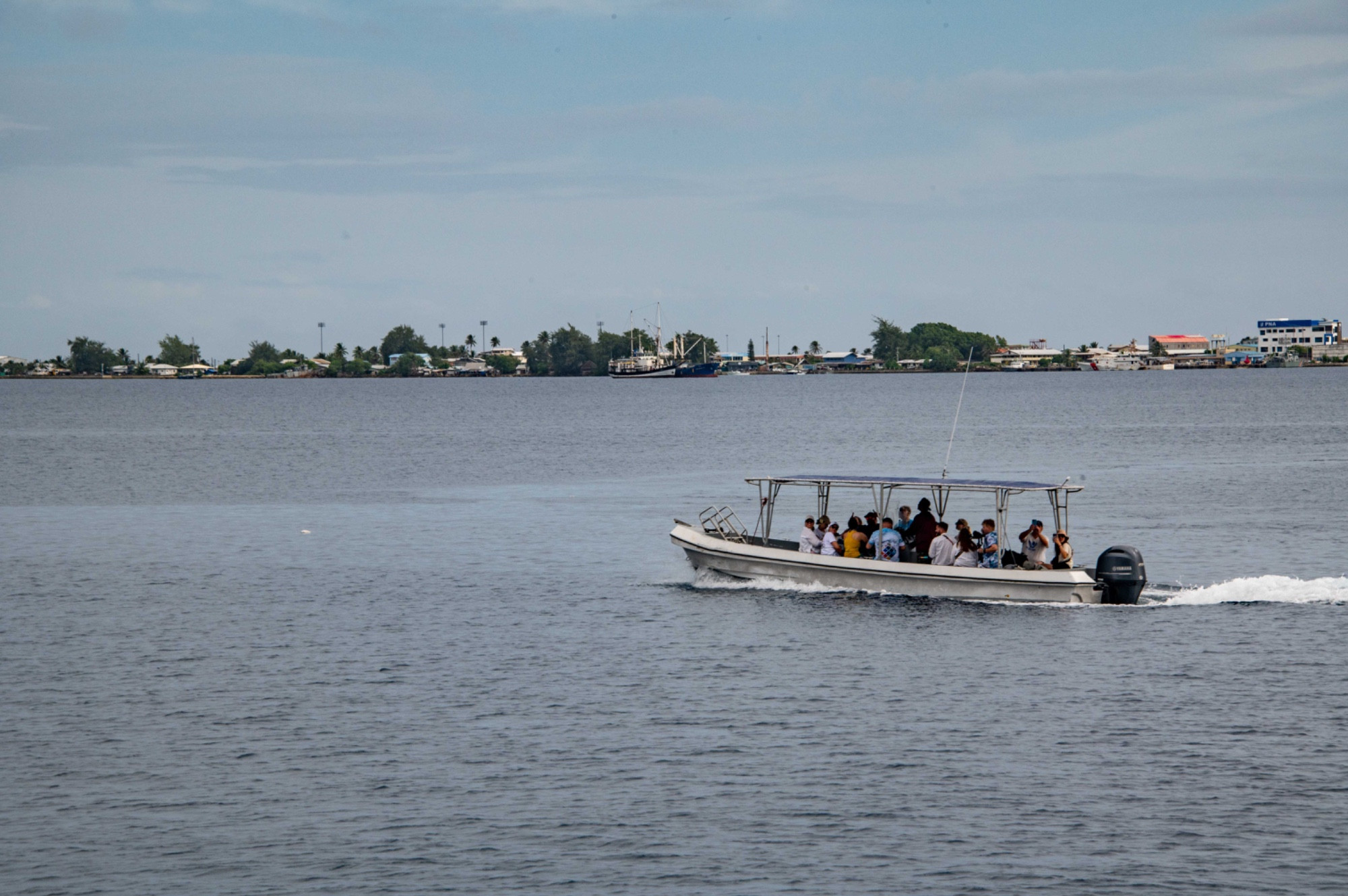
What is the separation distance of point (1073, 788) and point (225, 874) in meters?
12.7

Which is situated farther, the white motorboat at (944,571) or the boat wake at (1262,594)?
the boat wake at (1262,594)

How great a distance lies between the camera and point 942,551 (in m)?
35.9

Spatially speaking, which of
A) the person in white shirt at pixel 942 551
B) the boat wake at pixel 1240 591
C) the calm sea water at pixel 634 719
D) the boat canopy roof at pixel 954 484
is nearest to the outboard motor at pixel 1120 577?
the calm sea water at pixel 634 719

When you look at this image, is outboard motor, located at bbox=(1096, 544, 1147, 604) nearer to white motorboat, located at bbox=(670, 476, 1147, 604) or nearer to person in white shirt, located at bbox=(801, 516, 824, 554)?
white motorboat, located at bbox=(670, 476, 1147, 604)

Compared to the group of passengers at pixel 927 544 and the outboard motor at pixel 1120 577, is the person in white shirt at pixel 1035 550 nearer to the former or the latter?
the group of passengers at pixel 927 544

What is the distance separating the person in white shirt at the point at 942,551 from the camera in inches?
1412

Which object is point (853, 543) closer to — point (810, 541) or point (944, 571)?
point (810, 541)

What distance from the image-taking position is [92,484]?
76188 millimetres

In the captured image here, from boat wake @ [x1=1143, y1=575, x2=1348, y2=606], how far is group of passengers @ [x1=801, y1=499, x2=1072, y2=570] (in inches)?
121

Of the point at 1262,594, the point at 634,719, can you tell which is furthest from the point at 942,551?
the point at 634,719

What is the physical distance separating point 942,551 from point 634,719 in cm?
1233

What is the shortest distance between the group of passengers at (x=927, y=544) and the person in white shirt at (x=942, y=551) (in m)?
0.02

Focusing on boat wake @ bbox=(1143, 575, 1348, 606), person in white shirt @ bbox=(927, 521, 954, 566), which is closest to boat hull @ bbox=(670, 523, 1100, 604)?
person in white shirt @ bbox=(927, 521, 954, 566)

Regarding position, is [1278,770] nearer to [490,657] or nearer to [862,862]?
[862,862]
